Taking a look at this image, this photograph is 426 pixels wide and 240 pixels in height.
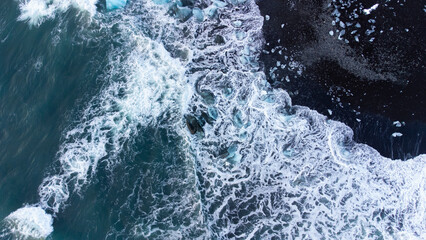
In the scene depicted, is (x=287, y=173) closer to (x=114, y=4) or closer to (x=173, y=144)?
(x=173, y=144)

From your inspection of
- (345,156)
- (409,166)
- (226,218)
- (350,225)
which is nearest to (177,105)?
(226,218)

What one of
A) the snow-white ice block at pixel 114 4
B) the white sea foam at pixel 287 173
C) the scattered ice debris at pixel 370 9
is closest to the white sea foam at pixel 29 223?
the white sea foam at pixel 287 173

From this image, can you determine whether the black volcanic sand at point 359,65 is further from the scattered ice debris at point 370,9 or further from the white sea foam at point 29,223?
the white sea foam at point 29,223

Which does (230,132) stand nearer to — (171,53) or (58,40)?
(171,53)

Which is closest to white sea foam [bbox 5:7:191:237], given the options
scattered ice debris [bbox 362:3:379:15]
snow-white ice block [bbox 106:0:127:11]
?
snow-white ice block [bbox 106:0:127:11]

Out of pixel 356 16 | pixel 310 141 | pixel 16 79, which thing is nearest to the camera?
pixel 310 141

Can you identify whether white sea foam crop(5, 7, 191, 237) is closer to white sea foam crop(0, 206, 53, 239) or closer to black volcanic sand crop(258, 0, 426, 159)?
white sea foam crop(0, 206, 53, 239)
